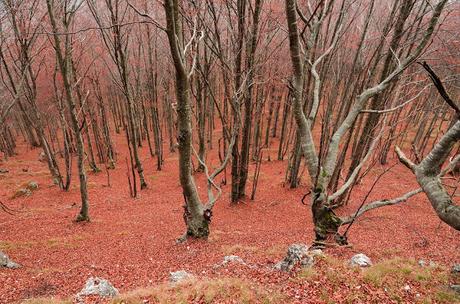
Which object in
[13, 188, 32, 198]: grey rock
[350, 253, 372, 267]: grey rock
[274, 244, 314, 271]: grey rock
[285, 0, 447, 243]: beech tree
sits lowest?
[13, 188, 32, 198]: grey rock

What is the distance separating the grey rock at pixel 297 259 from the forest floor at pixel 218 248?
0.15 meters

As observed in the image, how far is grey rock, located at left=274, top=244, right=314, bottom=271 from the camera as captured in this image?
4.33 meters

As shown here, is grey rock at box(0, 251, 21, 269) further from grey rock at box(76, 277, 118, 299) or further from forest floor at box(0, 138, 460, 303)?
grey rock at box(76, 277, 118, 299)

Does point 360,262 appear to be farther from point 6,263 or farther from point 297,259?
point 6,263

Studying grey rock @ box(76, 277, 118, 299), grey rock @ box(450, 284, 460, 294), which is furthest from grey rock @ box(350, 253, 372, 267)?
grey rock @ box(76, 277, 118, 299)

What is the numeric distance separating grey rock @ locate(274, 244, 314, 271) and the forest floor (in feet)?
0.50

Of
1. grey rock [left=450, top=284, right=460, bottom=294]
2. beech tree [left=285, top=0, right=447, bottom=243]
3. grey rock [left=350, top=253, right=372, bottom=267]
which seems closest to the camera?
grey rock [left=450, top=284, right=460, bottom=294]


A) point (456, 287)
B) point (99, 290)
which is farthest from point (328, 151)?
point (99, 290)

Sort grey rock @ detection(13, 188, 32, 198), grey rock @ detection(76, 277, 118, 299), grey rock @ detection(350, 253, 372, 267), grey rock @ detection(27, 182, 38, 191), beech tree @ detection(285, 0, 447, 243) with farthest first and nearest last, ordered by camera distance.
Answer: grey rock @ detection(27, 182, 38, 191) → grey rock @ detection(13, 188, 32, 198) → beech tree @ detection(285, 0, 447, 243) → grey rock @ detection(350, 253, 372, 267) → grey rock @ detection(76, 277, 118, 299)

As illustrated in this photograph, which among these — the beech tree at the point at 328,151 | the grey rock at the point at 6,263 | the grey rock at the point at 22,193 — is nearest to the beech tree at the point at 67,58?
the grey rock at the point at 6,263

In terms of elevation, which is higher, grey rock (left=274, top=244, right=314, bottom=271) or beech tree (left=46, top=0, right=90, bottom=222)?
beech tree (left=46, top=0, right=90, bottom=222)

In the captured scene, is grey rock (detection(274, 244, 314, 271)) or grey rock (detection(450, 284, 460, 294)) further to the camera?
grey rock (detection(274, 244, 314, 271))

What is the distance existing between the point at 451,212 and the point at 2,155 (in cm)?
3388

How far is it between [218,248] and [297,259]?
304 centimetres
